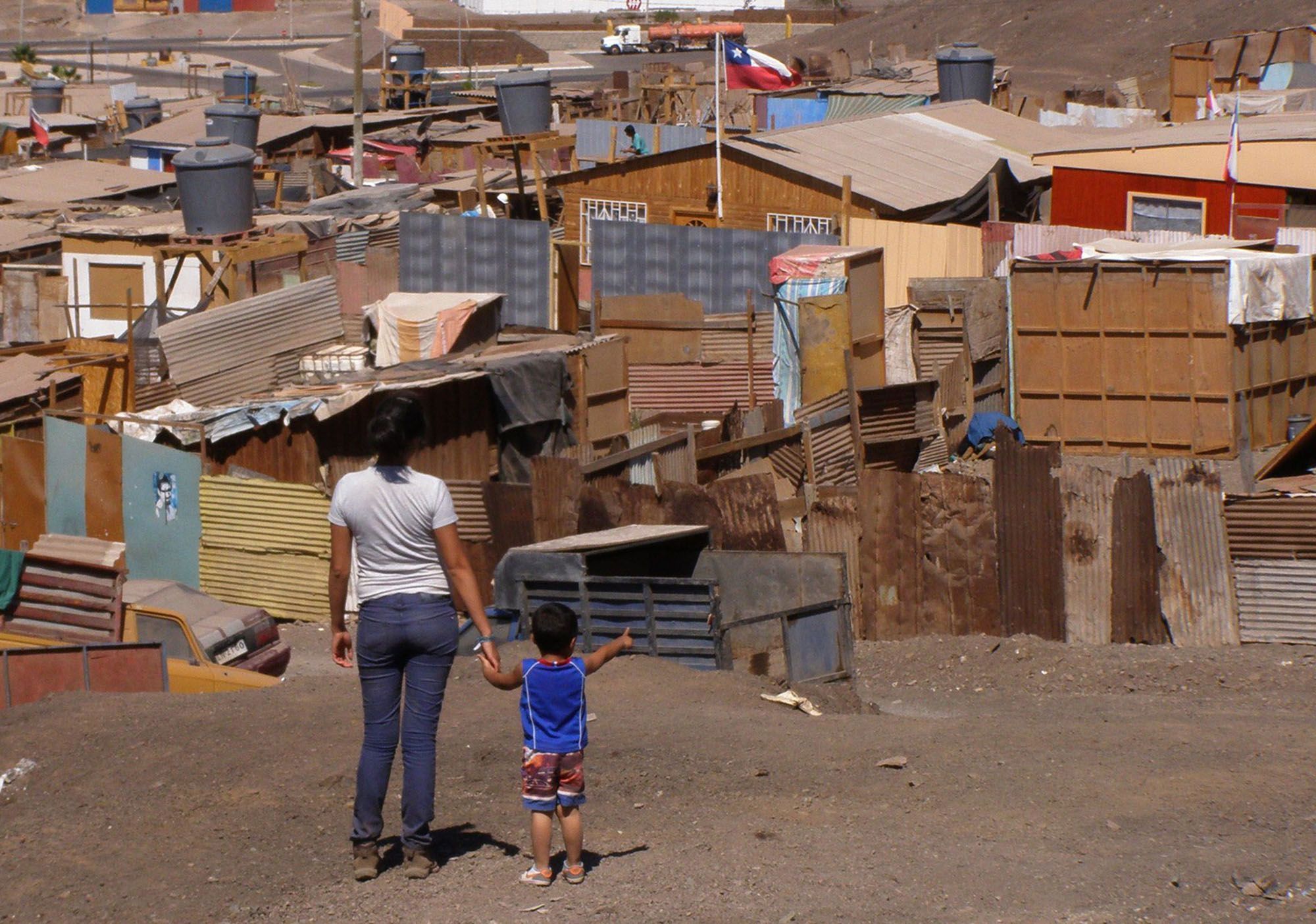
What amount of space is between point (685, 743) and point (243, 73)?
142ft

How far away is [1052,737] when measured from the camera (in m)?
Result: 7.01

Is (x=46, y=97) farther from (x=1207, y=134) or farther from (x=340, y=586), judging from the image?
(x=340, y=586)

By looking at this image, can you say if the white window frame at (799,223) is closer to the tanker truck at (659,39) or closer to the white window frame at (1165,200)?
the white window frame at (1165,200)

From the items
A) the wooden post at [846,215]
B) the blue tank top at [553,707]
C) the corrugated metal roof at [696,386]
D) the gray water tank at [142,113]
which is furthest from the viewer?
the gray water tank at [142,113]

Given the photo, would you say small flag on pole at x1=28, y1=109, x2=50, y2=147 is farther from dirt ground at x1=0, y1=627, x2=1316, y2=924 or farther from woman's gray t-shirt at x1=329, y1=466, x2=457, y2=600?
woman's gray t-shirt at x1=329, y1=466, x2=457, y2=600

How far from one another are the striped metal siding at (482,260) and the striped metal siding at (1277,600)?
11374 millimetres

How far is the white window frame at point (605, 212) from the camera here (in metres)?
23.6

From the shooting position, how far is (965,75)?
114 feet

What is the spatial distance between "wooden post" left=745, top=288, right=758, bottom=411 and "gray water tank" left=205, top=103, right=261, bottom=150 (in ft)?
62.4

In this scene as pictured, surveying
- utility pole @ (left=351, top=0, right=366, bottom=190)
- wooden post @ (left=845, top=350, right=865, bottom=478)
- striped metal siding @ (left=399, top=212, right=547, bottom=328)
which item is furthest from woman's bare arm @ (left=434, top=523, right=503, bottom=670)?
utility pole @ (left=351, top=0, right=366, bottom=190)

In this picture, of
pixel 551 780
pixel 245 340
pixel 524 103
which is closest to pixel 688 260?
pixel 245 340

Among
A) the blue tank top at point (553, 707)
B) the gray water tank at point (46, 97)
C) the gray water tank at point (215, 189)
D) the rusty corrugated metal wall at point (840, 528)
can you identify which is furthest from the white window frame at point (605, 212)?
the gray water tank at point (46, 97)

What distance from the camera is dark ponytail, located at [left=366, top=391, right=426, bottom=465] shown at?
4.66m

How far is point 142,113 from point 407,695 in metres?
41.6
